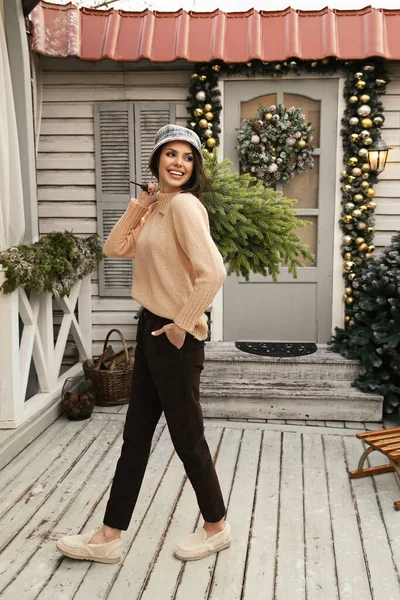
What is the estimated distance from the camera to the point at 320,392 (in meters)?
4.59

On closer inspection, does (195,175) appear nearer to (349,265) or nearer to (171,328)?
(171,328)

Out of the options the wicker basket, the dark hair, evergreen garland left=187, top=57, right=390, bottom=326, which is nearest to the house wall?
evergreen garland left=187, top=57, right=390, bottom=326

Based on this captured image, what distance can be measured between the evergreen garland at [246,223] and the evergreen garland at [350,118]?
207 centimetres

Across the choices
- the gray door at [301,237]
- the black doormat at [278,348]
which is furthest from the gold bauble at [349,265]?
the black doormat at [278,348]

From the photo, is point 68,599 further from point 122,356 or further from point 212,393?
point 122,356

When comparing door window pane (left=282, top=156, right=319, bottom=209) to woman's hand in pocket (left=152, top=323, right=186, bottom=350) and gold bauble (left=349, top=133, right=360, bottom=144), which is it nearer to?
gold bauble (left=349, top=133, right=360, bottom=144)

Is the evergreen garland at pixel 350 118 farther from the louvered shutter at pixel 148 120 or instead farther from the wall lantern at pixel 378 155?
the louvered shutter at pixel 148 120

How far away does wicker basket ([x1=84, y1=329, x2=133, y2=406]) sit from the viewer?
4730mm

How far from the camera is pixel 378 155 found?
487 centimetres

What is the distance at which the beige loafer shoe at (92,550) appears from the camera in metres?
2.59

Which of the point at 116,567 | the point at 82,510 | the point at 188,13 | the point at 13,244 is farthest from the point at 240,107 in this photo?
the point at 116,567

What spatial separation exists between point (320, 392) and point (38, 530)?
2.45 meters

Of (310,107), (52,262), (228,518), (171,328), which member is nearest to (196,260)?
(171,328)

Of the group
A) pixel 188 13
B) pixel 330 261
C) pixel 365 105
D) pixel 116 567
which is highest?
pixel 188 13
